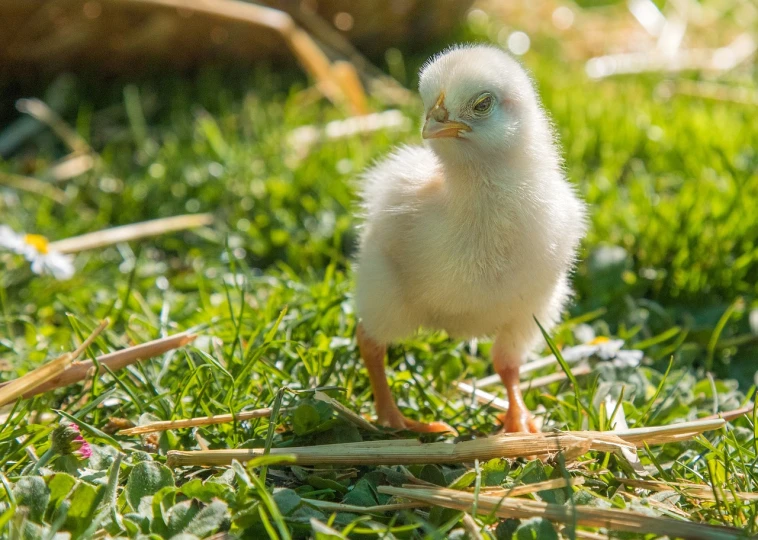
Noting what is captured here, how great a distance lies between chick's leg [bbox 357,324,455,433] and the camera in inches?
101

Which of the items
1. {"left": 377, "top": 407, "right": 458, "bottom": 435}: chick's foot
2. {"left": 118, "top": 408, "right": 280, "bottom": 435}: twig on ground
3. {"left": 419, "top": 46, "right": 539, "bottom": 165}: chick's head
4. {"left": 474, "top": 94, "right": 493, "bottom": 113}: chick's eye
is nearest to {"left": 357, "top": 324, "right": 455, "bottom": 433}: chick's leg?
{"left": 377, "top": 407, "right": 458, "bottom": 435}: chick's foot

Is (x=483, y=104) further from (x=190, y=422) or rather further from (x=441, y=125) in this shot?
(x=190, y=422)

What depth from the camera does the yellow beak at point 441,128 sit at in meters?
2.35

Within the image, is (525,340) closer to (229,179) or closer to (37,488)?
(37,488)

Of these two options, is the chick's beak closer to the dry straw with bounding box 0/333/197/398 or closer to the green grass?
the green grass

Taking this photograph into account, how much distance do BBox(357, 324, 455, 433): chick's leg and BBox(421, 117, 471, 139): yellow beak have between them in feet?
2.24

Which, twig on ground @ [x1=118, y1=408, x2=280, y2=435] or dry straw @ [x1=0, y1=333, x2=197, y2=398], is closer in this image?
twig on ground @ [x1=118, y1=408, x2=280, y2=435]

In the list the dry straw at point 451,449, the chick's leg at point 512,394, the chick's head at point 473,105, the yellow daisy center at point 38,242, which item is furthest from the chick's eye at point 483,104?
the yellow daisy center at point 38,242

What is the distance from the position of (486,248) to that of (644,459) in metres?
0.76

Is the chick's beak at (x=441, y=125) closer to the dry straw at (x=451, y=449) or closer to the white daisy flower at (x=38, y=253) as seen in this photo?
the dry straw at (x=451, y=449)

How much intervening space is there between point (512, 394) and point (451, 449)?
474 millimetres

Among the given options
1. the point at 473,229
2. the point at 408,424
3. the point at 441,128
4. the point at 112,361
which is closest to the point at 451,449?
the point at 408,424

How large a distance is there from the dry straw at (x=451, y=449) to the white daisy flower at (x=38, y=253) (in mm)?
1485

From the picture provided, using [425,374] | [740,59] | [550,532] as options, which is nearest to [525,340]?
[425,374]
